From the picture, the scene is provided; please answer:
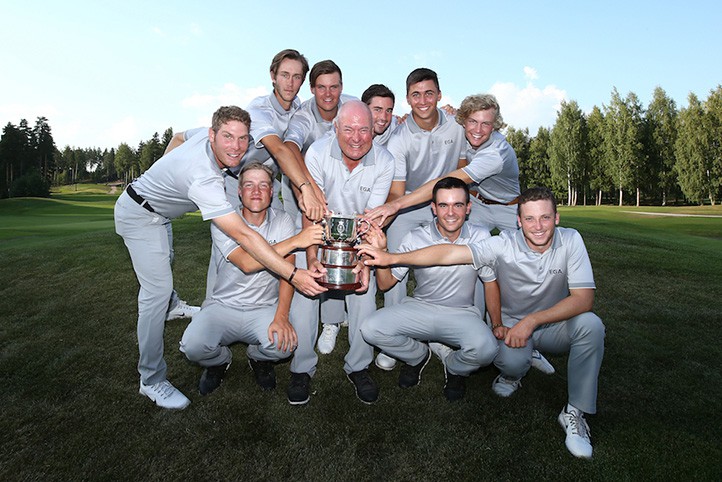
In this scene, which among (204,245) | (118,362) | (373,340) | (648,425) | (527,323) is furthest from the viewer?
(204,245)

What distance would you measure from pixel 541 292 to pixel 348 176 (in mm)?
2031

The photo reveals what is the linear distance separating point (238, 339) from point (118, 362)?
1.44m

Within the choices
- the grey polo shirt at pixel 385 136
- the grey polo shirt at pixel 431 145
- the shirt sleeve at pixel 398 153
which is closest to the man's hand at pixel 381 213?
the shirt sleeve at pixel 398 153

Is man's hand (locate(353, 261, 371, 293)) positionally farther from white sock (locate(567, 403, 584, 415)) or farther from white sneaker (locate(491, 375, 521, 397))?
white sock (locate(567, 403, 584, 415))

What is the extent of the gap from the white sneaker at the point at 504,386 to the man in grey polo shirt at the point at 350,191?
3.64 feet

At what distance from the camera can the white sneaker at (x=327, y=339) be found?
5115mm

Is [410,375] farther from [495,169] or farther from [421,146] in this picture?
[421,146]

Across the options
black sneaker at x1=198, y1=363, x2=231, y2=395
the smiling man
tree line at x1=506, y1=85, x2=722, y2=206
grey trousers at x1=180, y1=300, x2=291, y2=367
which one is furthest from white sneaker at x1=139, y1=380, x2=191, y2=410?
tree line at x1=506, y1=85, x2=722, y2=206

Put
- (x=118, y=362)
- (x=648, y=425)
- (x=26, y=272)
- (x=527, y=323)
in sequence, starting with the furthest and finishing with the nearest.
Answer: (x=26, y=272) < (x=118, y=362) < (x=527, y=323) < (x=648, y=425)

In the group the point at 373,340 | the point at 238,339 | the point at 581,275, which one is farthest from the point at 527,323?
the point at 238,339

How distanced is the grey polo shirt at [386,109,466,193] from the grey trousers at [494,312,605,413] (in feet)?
7.27

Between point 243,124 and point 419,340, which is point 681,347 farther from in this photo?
point 243,124

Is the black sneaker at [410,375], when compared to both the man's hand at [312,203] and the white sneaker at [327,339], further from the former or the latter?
the man's hand at [312,203]

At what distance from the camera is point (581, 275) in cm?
373
